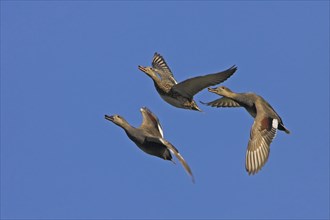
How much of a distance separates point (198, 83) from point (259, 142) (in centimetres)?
253

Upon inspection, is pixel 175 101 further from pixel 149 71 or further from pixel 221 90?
pixel 221 90

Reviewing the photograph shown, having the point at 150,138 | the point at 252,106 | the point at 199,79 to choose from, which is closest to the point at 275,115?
the point at 252,106

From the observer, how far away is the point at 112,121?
27.5 metres

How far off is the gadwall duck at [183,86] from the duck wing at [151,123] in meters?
0.73

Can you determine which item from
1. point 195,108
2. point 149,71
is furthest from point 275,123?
point 149,71

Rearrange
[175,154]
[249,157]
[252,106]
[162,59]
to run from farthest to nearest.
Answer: [162,59] < [252,106] < [249,157] < [175,154]

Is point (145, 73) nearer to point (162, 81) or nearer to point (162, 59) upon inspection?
point (162, 81)

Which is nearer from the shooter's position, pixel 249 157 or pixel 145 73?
pixel 249 157

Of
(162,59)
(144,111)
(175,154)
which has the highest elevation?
(162,59)

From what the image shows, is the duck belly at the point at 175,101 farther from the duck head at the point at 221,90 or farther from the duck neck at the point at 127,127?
the duck neck at the point at 127,127

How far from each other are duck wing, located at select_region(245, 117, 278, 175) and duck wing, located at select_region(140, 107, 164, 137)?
2710 millimetres

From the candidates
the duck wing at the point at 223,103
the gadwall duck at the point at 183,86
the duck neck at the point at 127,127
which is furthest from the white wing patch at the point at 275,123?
the duck neck at the point at 127,127

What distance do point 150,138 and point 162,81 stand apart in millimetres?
4318

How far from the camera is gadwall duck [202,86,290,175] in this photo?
2744 centimetres
